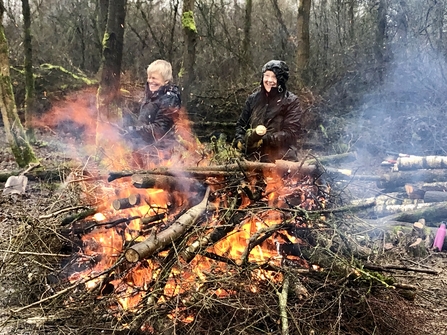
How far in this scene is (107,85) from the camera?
23.6 ft

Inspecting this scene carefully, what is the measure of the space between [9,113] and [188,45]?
15.3 ft

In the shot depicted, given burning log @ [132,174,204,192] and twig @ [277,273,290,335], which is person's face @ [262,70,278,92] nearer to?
burning log @ [132,174,204,192]

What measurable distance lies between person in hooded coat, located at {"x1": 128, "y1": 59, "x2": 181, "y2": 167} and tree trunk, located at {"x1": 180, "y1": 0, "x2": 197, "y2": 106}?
549 cm

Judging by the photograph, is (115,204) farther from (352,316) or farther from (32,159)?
(32,159)

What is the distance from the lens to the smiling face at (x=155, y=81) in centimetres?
552

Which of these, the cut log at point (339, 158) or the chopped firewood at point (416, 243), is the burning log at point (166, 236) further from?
the cut log at point (339, 158)

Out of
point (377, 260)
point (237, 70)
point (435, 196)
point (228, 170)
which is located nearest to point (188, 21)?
point (237, 70)

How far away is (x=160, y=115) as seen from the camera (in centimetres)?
554

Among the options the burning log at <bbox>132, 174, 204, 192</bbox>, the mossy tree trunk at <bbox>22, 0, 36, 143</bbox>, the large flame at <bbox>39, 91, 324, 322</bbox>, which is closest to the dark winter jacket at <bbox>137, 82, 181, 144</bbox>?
the large flame at <bbox>39, 91, 324, 322</bbox>

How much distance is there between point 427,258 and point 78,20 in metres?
14.4

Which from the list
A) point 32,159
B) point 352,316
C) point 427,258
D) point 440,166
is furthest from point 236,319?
point 32,159

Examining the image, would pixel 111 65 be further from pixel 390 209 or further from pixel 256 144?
pixel 390 209

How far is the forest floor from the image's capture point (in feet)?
12.5

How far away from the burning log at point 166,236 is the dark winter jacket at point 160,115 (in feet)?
5.27
